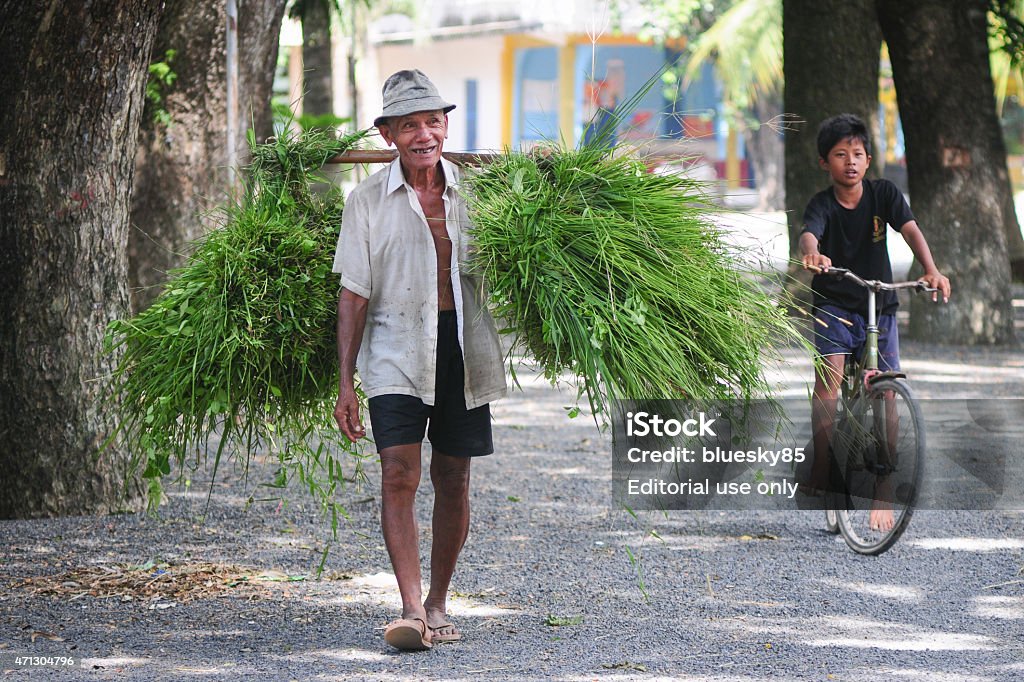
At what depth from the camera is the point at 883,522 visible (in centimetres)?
553

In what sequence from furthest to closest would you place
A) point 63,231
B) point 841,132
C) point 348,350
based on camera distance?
point 63,231
point 841,132
point 348,350

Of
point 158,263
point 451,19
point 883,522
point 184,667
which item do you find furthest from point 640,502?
point 451,19

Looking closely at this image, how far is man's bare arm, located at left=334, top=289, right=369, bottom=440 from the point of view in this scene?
168 inches

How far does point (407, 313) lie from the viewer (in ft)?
14.1

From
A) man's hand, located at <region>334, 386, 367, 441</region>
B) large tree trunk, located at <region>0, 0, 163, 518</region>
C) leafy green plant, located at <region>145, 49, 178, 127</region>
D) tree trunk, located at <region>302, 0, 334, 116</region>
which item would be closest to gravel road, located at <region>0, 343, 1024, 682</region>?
large tree trunk, located at <region>0, 0, 163, 518</region>

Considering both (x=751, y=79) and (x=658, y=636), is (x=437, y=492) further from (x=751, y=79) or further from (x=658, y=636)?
(x=751, y=79)

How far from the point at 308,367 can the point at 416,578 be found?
820 mm

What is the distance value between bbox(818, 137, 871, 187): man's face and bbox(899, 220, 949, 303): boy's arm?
29 centimetres

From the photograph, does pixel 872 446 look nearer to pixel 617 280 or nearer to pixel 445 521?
pixel 617 280

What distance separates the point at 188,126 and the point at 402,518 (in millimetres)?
4627

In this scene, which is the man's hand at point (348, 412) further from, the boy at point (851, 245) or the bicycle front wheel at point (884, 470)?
the bicycle front wheel at point (884, 470)

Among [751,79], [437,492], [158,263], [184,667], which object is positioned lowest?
[184,667]

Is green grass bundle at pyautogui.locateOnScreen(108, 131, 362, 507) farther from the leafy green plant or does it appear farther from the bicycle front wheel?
the leafy green plant

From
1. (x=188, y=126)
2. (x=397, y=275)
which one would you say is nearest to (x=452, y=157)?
(x=397, y=275)
